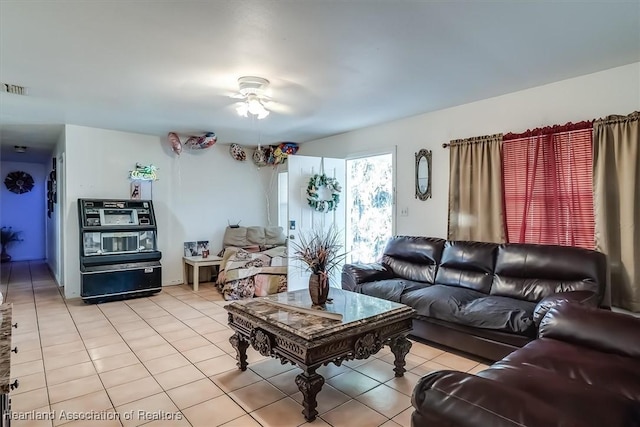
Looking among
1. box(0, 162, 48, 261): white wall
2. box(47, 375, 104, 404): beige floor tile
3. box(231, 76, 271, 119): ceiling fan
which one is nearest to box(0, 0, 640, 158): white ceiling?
box(231, 76, 271, 119): ceiling fan

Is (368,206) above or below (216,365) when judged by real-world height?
above

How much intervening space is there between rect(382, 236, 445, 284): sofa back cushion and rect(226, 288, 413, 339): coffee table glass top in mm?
1200

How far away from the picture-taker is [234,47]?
8.29ft

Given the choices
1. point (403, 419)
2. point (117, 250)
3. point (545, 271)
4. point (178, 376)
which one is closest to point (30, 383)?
point (178, 376)

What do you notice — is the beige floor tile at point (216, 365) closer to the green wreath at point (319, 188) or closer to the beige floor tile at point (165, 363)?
the beige floor tile at point (165, 363)

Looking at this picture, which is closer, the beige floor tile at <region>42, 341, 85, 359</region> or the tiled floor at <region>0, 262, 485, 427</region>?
the tiled floor at <region>0, 262, 485, 427</region>

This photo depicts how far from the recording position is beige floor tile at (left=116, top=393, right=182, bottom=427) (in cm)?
215

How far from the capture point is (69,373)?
2754mm

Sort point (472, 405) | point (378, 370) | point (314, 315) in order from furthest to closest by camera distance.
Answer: point (378, 370)
point (314, 315)
point (472, 405)

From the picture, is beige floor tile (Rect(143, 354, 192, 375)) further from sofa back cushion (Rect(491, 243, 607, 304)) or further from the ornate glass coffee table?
sofa back cushion (Rect(491, 243, 607, 304))

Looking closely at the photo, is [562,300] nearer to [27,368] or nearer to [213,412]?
[213,412]

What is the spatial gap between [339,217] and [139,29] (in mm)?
3828

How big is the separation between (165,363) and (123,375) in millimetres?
310

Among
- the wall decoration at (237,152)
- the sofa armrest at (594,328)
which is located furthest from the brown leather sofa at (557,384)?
the wall decoration at (237,152)
